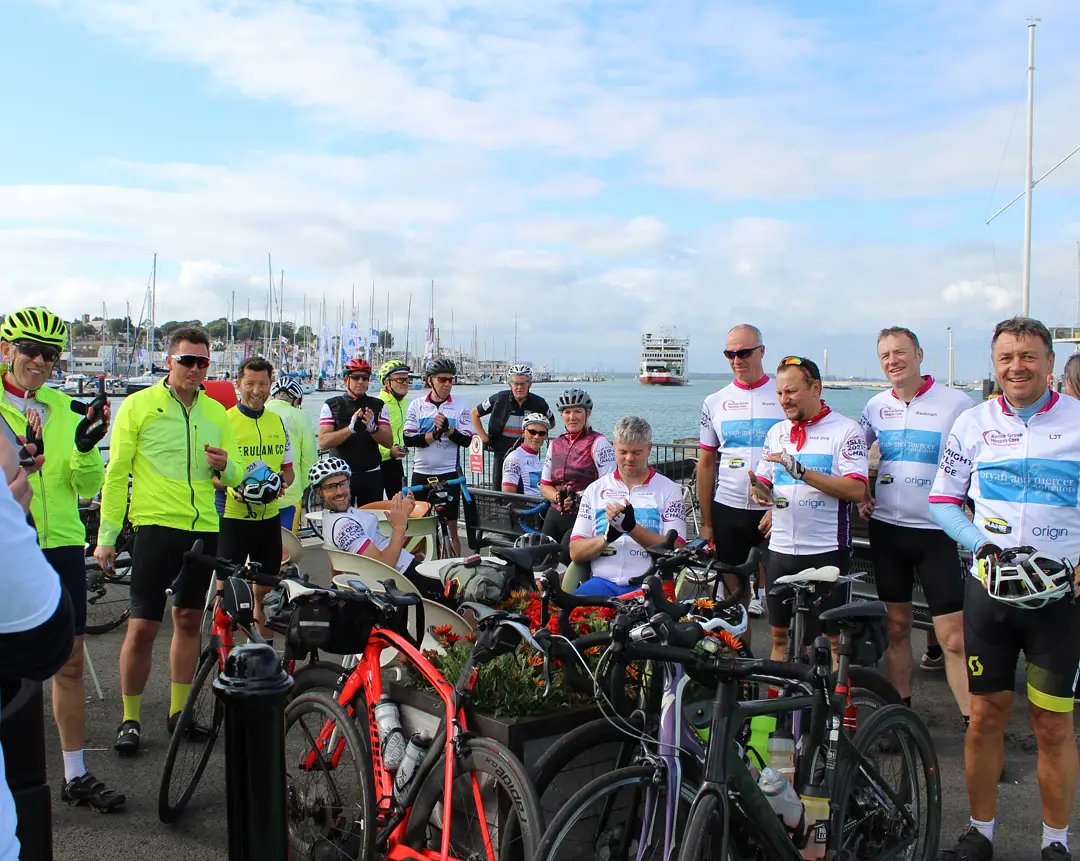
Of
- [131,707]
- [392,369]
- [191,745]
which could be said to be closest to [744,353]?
[191,745]

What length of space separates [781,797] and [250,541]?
397 cm

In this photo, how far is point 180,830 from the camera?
409 cm

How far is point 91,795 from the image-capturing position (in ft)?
14.0

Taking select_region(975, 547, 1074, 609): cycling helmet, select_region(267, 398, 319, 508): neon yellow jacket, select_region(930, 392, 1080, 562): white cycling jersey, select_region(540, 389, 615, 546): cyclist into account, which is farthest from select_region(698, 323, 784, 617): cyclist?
select_region(267, 398, 319, 508): neon yellow jacket

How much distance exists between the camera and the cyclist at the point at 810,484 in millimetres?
4887

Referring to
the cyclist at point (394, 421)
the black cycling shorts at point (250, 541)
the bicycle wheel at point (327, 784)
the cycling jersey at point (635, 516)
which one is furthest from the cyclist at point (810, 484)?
the cyclist at point (394, 421)

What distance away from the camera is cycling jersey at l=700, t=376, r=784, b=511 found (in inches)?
225

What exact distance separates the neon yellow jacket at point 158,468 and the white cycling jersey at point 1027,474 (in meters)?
3.89

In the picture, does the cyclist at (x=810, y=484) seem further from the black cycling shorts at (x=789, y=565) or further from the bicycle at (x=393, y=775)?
the bicycle at (x=393, y=775)

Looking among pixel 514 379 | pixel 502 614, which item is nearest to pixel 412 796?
pixel 502 614

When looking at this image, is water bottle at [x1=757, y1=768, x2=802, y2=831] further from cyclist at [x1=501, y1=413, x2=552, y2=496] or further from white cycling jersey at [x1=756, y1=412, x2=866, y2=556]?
cyclist at [x1=501, y1=413, x2=552, y2=496]

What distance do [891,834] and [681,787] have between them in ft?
3.98

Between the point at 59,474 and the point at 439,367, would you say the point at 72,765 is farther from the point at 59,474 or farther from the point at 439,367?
the point at 439,367

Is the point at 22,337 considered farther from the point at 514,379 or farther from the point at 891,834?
the point at 514,379
